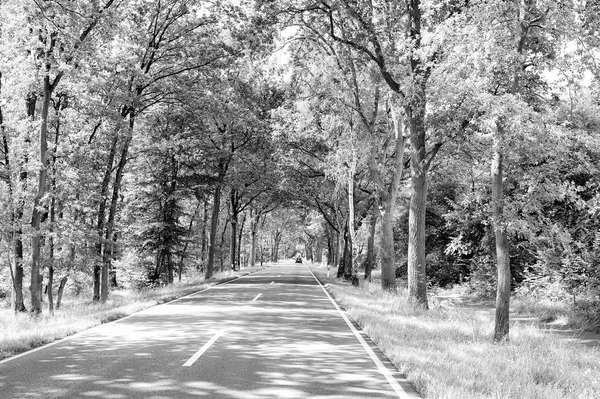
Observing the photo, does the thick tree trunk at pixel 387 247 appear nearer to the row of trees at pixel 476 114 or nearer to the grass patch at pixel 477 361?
the row of trees at pixel 476 114

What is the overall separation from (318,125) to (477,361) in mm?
20540

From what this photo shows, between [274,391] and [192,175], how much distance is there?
25624mm

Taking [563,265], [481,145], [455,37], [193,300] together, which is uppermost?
[455,37]

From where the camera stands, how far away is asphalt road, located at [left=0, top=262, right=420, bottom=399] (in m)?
5.80

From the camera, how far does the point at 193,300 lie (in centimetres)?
1719

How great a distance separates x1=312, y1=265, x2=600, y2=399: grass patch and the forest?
121 centimetres

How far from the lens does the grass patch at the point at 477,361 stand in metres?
5.78

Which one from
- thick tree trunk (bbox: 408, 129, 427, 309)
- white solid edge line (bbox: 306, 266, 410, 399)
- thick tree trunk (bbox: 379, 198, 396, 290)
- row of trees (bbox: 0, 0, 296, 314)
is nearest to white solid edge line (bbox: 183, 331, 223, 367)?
white solid edge line (bbox: 306, 266, 410, 399)

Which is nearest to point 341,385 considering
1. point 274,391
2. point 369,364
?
point 274,391

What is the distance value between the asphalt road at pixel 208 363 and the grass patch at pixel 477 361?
0.36m

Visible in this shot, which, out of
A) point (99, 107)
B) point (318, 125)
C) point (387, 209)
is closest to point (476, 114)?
point (387, 209)

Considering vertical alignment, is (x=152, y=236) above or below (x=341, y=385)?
above

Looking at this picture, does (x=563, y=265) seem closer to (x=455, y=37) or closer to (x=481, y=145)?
(x=481, y=145)

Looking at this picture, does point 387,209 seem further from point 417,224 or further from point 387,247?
point 417,224
